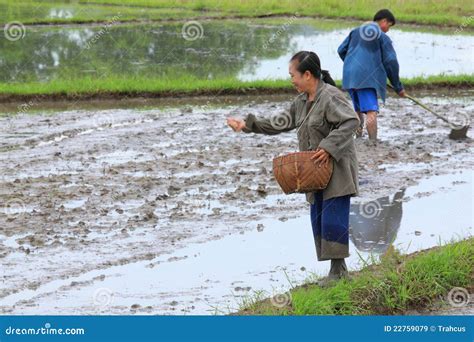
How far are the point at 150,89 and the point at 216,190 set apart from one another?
230 inches

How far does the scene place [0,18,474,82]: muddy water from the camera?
53.7 ft

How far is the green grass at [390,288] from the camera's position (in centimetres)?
516

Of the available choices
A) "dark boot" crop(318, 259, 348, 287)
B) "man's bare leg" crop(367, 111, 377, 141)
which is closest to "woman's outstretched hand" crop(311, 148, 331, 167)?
"dark boot" crop(318, 259, 348, 287)

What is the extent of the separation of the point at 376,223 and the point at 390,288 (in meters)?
2.09

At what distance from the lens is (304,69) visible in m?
5.63

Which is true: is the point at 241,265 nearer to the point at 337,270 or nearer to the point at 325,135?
the point at 337,270

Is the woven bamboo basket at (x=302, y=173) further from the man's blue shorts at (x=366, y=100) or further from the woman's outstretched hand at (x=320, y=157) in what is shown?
the man's blue shorts at (x=366, y=100)

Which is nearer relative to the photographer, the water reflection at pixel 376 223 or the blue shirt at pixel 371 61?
the water reflection at pixel 376 223

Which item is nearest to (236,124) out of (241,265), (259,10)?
(241,265)

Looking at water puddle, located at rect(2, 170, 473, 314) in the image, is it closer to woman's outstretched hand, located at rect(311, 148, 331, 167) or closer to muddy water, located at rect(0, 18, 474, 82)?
woman's outstretched hand, located at rect(311, 148, 331, 167)

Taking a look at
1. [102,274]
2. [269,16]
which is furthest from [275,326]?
[269,16]

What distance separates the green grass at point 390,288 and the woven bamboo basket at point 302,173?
561 millimetres

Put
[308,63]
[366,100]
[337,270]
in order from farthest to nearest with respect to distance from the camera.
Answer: [366,100]
[337,270]
[308,63]

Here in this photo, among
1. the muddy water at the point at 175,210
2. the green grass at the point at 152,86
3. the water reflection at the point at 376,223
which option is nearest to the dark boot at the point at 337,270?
→ the muddy water at the point at 175,210
